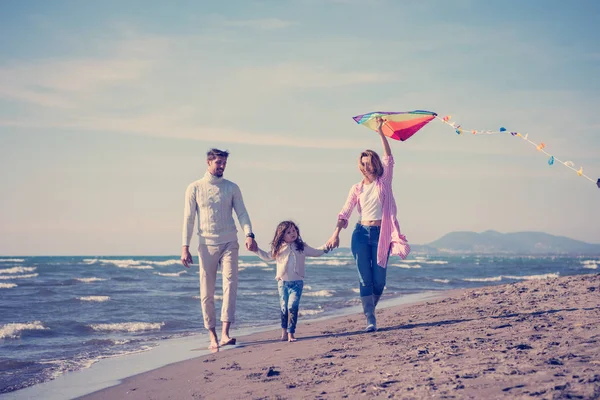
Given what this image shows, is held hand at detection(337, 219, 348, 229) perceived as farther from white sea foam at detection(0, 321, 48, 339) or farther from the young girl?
white sea foam at detection(0, 321, 48, 339)

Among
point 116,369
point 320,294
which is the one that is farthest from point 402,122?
point 320,294

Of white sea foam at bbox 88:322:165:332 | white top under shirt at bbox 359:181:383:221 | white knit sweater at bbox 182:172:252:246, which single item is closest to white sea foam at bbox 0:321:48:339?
white sea foam at bbox 88:322:165:332

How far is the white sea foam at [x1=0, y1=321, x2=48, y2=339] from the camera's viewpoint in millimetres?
8477

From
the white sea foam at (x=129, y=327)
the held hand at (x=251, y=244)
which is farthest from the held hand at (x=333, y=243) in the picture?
the white sea foam at (x=129, y=327)

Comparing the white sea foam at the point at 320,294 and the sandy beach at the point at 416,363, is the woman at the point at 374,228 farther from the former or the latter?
the white sea foam at the point at 320,294

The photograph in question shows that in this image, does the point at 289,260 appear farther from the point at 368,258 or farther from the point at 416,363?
the point at 416,363

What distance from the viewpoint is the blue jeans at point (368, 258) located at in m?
6.18

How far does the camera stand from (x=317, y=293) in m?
15.6

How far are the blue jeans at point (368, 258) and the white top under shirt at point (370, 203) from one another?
116mm

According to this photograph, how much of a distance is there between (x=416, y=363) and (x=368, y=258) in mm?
2013

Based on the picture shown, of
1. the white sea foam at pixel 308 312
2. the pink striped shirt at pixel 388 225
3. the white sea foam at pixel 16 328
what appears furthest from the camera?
the white sea foam at pixel 308 312

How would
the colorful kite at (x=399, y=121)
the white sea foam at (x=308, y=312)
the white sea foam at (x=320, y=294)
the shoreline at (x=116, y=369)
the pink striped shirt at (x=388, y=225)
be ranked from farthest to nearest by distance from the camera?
the white sea foam at (x=320, y=294) < the white sea foam at (x=308, y=312) < the colorful kite at (x=399, y=121) < the pink striped shirt at (x=388, y=225) < the shoreline at (x=116, y=369)

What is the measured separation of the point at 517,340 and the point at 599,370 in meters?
1.24

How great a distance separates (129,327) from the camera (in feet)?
30.1
